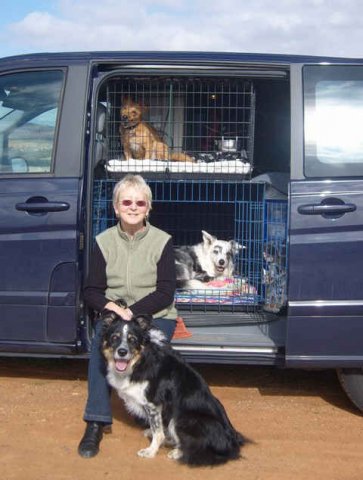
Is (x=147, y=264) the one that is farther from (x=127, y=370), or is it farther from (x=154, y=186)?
(x=154, y=186)

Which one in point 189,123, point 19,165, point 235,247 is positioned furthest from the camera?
point 235,247

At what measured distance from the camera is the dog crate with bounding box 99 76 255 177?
16.8 ft

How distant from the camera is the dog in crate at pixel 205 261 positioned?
5.90 meters

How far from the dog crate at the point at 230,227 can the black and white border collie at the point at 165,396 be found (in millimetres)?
1028

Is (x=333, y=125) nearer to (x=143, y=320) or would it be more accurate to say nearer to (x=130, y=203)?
(x=130, y=203)

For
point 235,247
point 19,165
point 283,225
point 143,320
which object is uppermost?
point 19,165

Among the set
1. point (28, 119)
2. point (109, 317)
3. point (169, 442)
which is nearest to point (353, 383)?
point (169, 442)

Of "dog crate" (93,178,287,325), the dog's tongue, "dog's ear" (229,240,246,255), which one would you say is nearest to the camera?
the dog's tongue

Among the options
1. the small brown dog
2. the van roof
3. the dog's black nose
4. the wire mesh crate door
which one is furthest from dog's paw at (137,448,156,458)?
the small brown dog

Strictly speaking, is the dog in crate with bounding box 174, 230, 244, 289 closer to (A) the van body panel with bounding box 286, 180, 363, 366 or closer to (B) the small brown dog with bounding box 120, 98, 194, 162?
(B) the small brown dog with bounding box 120, 98, 194, 162

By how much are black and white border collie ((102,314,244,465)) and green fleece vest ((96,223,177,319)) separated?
12.7 inches

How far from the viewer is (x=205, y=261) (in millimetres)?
6020

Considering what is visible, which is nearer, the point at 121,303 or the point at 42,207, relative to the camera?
the point at 121,303

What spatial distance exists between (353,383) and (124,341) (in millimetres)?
1613
